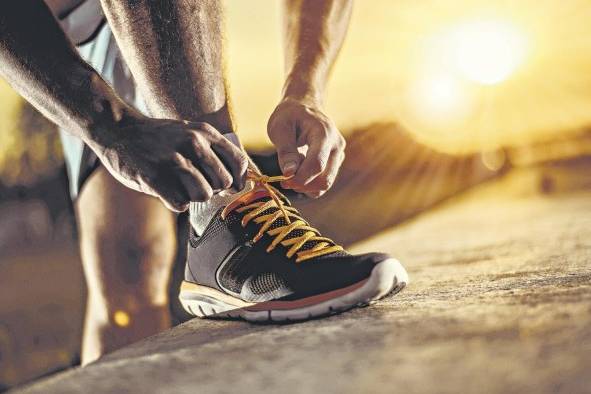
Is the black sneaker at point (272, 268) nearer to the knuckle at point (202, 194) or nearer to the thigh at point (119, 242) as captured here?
the knuckle at point (202, 194)

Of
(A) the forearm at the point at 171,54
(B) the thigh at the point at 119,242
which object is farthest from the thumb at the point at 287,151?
(B) the thigh at the point at 119,242

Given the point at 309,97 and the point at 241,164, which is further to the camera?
the point at 309,97

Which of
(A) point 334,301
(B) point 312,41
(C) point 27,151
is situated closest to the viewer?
(A) point 334,301

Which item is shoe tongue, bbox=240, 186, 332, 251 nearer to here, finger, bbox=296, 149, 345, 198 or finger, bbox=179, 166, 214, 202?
finger, bbox=296, 149, 345, 198

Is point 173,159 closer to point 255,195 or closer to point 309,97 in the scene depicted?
point 255,195

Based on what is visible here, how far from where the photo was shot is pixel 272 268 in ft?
3.22

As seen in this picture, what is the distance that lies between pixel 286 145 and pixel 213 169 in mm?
314

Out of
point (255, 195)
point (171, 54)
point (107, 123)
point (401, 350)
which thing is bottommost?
point (401, 350)

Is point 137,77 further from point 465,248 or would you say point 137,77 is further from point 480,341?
point 465,248

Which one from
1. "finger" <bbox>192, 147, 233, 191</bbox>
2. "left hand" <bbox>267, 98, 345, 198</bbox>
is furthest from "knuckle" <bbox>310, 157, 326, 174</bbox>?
"finger" <bbox>192, 147, 233, 191</bbox>

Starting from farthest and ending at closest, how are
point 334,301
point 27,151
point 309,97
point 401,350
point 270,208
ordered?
point 27,151
point 309,97
point 270,208
point 334,301
point 401,350

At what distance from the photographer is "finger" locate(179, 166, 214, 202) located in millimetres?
789

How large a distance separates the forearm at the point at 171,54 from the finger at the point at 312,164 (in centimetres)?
15

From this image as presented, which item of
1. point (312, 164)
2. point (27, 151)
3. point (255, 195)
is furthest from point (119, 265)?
point (27, 151)
